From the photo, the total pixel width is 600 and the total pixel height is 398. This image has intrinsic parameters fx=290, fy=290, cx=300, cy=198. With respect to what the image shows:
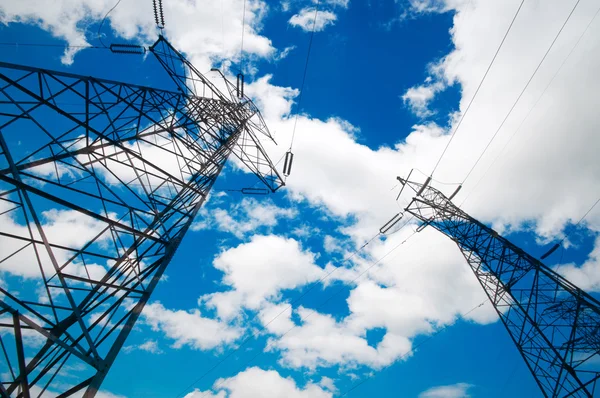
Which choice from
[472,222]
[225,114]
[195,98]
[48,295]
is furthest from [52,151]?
[472,222]

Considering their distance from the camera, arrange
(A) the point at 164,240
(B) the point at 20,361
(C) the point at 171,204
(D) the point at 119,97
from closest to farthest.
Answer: (B) the point at 20,361 < (A) the point at 164,240 < (D) the point at 119,97 < (C) the point at 171,204

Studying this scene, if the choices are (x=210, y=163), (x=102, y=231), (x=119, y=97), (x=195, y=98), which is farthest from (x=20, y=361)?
(x=195, y=98)

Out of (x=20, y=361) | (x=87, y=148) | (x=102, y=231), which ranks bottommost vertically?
(x=20, y=361)

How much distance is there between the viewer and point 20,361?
12.6 feet

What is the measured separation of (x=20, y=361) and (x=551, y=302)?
15.1 m

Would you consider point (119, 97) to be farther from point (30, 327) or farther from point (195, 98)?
point (30, 327)

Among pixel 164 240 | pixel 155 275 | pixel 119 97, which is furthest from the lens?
pixel 119 97

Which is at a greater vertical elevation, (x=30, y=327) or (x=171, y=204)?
(x=171, y=204)

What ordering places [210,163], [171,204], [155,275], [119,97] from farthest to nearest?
[210,163] → [171,204] → [119,97] → [155,275]

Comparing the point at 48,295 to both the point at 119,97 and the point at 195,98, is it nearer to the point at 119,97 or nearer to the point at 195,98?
the point at 119,97

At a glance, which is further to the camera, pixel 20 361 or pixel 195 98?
pixel 195 98

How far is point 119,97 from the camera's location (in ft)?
24.0

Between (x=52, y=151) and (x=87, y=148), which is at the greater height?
(x=87, y=148)

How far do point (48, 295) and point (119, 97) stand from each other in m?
4.87
